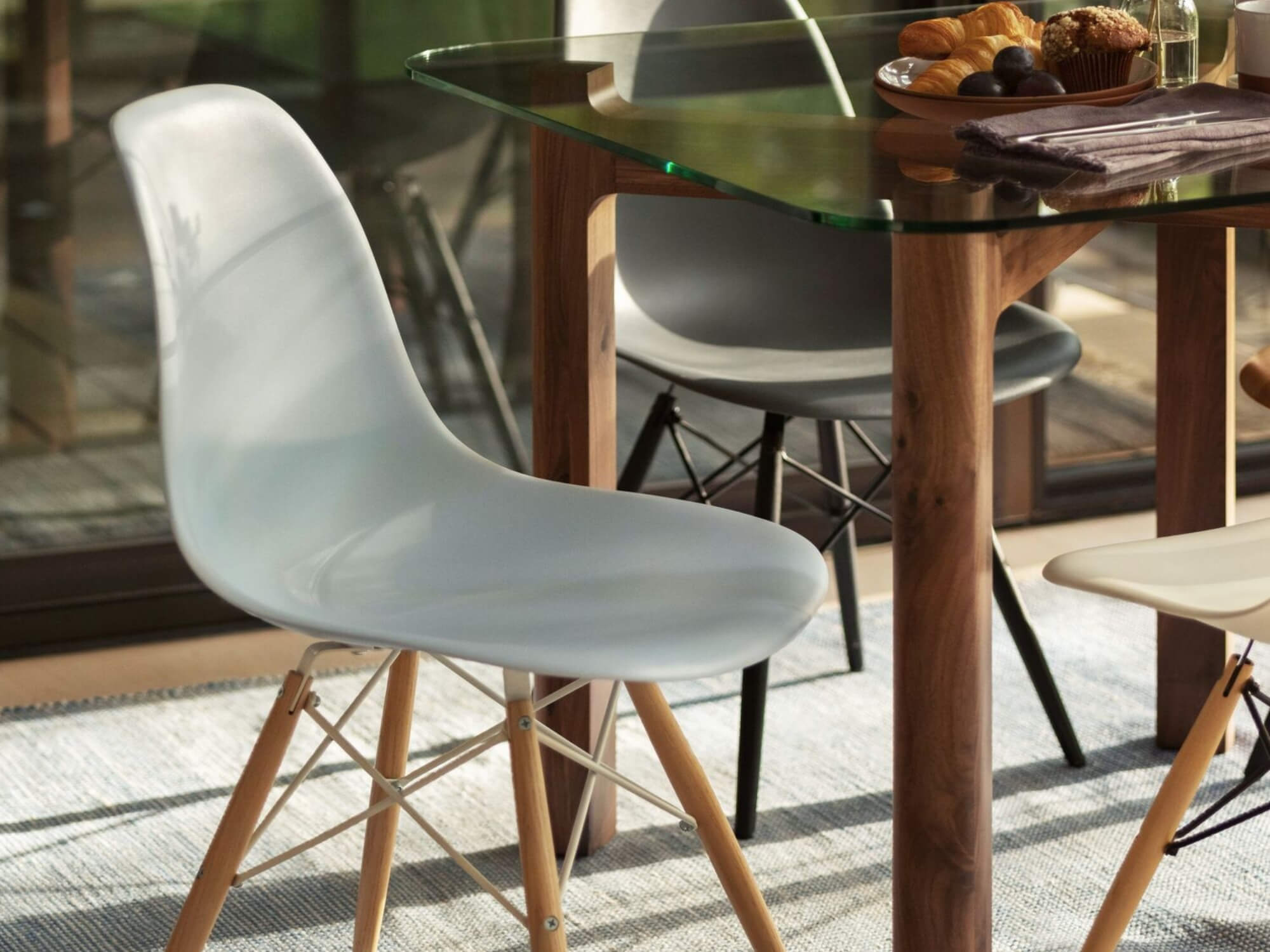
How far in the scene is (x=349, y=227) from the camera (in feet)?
5.16

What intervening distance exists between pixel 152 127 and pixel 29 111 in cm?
117

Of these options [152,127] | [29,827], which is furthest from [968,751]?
[29,827]

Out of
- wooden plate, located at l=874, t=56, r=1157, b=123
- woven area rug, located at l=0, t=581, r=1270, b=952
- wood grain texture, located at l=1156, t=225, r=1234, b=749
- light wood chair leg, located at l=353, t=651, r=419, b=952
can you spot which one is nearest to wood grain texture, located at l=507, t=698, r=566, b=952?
light wood chair leg, located at l=353, t=651, r=419, b=952

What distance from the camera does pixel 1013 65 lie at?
1571 mm

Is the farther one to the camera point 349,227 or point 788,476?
point 788,476

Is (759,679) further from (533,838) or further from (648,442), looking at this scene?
(533,838)

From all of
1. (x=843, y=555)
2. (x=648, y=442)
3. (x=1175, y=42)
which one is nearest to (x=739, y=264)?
(x=648, y=442)

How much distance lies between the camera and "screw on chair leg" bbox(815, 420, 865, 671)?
233 cm

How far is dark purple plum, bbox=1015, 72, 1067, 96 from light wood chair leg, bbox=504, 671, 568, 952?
70 cm

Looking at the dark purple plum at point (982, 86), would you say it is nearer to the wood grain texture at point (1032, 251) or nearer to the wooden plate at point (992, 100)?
the wooden plate at point (992, 100)

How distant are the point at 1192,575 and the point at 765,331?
2.86 feet

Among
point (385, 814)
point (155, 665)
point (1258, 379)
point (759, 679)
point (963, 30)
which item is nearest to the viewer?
point (1258, 379)

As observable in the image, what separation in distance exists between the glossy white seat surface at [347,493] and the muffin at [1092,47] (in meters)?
0.51

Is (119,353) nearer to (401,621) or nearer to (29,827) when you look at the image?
(29,827)
